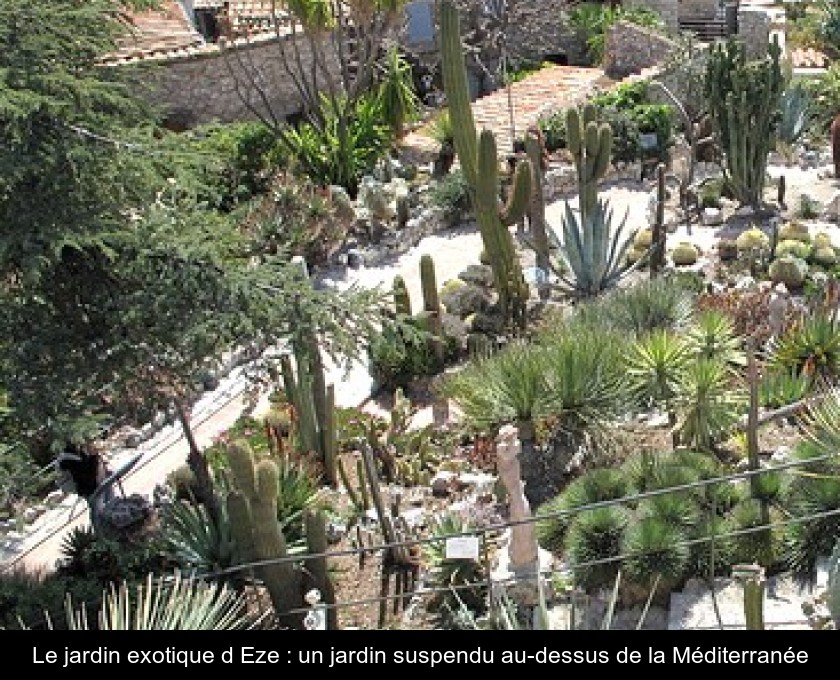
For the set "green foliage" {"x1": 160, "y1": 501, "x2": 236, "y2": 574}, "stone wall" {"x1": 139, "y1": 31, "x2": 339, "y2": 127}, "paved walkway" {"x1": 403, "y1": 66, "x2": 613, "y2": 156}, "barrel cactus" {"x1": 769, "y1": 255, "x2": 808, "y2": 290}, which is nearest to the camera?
"green foliage" {"x1": 160, "y1": 501, "x2": 236, "y2": 574}

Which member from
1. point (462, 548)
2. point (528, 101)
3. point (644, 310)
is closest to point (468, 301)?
point (644, 310)

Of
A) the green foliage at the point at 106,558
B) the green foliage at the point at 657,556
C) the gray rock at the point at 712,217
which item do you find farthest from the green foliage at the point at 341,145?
the green foliage at the point at 657,556

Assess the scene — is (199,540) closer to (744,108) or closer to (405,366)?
(405,366)

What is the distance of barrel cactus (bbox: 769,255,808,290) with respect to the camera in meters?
13.7

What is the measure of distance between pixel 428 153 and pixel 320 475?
9.40 metres

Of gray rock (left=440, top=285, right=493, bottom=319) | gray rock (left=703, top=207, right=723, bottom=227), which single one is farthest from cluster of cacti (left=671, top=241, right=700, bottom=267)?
gray rock (left=440, top=285, right=493, bottom=319)

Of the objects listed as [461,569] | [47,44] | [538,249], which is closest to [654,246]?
[538,249]

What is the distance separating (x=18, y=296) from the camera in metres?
10.1

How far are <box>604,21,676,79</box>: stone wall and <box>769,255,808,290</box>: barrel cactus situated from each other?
30.3 feet

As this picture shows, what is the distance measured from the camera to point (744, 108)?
15.3 metres

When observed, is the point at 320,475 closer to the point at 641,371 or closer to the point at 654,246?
the point at 641,371

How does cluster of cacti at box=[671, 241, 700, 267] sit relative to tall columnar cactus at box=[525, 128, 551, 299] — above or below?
below

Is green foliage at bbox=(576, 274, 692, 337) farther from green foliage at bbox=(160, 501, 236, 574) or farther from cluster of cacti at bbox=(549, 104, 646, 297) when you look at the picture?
green foliage at bbox=(160, 501, 236, 574)

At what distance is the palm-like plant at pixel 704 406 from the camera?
390 inches
